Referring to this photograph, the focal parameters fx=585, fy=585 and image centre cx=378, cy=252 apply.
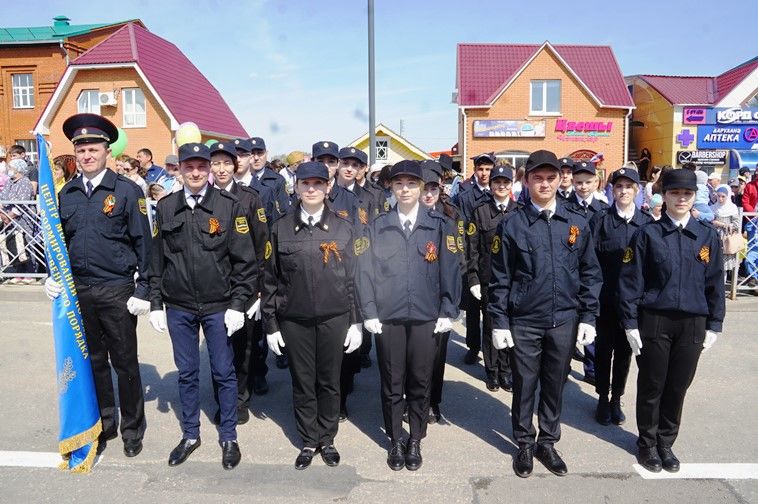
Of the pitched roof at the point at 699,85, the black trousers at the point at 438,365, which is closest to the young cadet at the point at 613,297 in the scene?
the black trousers at the point at 438,365

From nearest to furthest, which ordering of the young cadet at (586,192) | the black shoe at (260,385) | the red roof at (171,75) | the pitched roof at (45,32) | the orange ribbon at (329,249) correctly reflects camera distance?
the orange ribbon at (329,249), the black shoe at (260,385), the young cadet at (586,192), the red roof at (171,75), the pitched roof at (45,32)

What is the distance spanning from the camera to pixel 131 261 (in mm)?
4285

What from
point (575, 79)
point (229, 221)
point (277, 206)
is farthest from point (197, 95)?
point (229, 221)

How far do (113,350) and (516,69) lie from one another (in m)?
28.1

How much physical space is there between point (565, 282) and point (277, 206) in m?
3.23

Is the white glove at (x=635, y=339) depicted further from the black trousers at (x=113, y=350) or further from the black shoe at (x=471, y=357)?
the black trousers at (x=113, y=350)

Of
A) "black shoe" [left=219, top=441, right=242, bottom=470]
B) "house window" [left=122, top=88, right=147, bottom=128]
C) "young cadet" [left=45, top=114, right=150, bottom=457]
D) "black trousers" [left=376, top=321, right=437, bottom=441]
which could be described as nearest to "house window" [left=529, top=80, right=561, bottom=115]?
"house window" [left=122, top=88, right=147, bottom=128]

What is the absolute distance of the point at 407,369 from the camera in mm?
4254

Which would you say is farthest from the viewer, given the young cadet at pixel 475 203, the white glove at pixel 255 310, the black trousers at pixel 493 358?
the young cadet at pixel 475 203

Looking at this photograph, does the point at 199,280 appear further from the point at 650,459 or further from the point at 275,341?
the point at 650,459

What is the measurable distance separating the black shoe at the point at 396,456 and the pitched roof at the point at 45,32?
34.9 meters

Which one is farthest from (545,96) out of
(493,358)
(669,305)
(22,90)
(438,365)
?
(22,90)

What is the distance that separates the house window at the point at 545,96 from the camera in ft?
93.5

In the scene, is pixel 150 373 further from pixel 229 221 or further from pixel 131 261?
pixel 229 221
